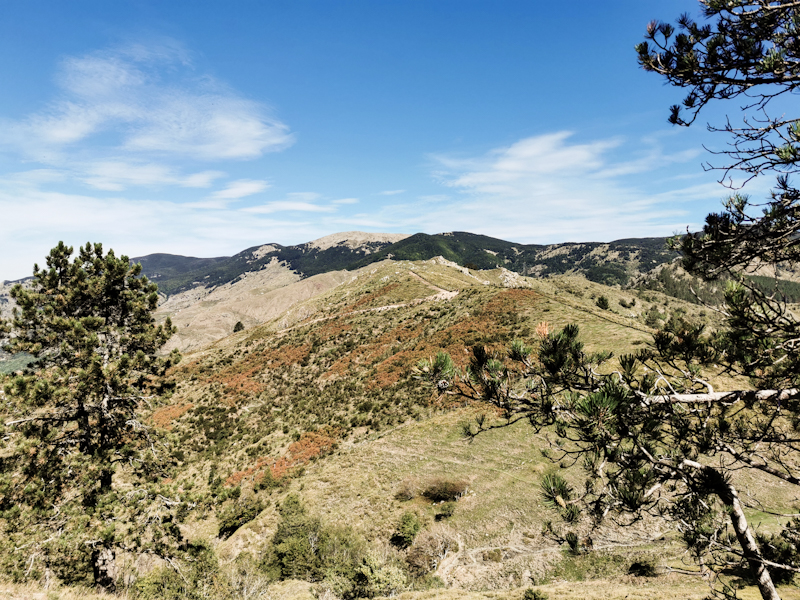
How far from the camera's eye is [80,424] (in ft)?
40.5

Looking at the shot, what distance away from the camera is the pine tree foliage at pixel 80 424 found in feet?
33.1

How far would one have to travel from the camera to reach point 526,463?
2059 cm

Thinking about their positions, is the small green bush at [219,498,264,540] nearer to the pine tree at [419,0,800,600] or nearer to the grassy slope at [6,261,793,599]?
the grassy slope at [6,261,793,599]

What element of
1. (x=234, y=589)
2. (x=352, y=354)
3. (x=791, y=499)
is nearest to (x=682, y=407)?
(x=234, y=589)

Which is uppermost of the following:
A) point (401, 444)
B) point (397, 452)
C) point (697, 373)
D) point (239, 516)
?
point (697, 373)

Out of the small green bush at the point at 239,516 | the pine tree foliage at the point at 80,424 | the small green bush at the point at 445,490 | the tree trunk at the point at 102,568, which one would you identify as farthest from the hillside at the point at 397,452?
the tree trunk at the point at 102,568

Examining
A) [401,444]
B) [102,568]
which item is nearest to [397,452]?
[401,444]

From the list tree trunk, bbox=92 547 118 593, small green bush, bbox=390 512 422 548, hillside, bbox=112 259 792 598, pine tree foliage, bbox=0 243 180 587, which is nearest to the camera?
pine tree foliage, bbox=0 243 180 587

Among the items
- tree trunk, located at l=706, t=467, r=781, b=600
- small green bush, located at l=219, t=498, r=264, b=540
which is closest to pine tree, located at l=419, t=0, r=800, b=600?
tree trunk, located at l=706, t=467, r=781, b=600

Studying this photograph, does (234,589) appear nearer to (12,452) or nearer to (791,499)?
(12,452)

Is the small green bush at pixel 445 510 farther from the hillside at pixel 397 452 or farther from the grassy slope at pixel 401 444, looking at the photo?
the grassy slope at pixel 401 444

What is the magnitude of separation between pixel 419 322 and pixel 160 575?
1696 inches

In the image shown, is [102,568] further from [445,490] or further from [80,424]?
[445,490]

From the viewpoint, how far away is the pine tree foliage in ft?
33.1
